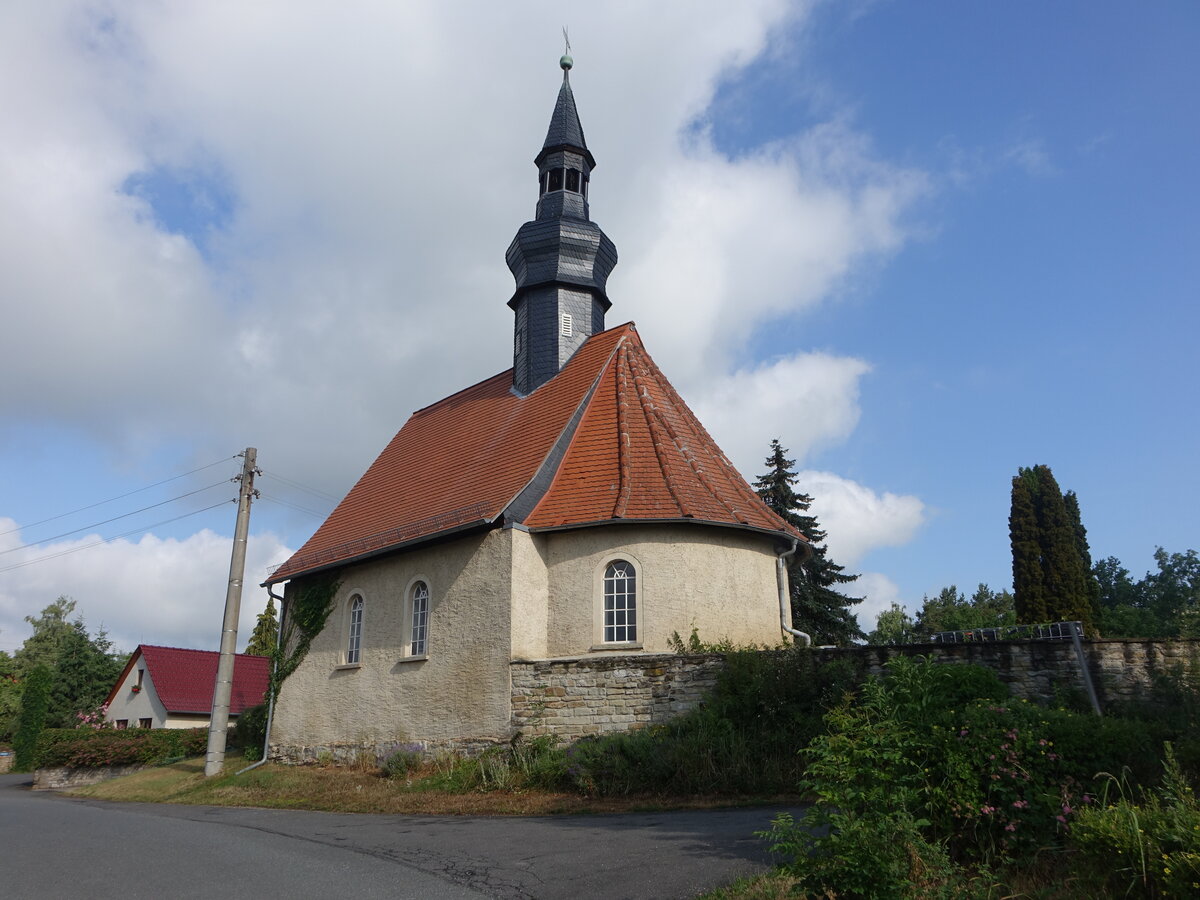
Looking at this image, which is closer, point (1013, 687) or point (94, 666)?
point (1013, 687)

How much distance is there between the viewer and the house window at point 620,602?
51.6ft

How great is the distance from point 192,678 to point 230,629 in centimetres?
1844

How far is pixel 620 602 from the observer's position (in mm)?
15914

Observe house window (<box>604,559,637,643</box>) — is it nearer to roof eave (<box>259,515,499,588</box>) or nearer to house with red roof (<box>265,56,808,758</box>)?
house with red roof (<box>265,56,808,758</box>)

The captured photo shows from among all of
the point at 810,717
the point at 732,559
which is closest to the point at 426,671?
the point at 732,559

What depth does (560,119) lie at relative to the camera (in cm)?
2541

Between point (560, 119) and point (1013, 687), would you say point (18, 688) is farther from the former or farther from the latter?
point (1013, 687)

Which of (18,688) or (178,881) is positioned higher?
(18,688)

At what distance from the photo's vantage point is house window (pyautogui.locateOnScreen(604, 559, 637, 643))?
51.6ft

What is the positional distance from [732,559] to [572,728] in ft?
14.6

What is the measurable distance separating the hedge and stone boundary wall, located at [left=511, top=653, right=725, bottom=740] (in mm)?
13936

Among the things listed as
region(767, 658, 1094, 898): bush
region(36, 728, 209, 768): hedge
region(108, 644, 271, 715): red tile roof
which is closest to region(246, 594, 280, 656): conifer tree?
region(108, 644, 271, 715): red tile roof

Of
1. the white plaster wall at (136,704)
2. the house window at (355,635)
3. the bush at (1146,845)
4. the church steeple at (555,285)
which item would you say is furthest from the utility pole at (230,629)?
the bush at (1146,845)

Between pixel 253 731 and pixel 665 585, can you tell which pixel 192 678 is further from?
pixel 665 585
